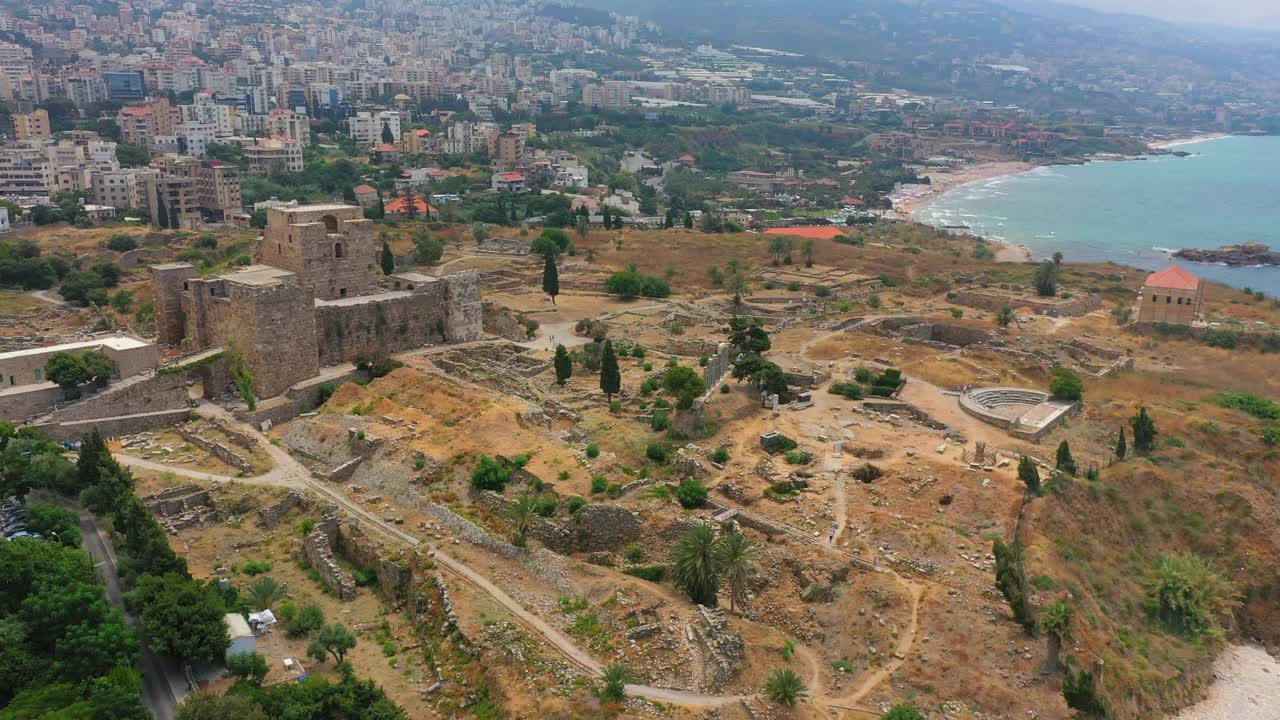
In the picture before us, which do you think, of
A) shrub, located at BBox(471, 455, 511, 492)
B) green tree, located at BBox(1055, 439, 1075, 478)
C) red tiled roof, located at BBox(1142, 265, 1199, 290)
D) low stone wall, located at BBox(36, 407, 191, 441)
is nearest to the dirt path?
low stone wall, located at BBox(36, 407, 191, 441)

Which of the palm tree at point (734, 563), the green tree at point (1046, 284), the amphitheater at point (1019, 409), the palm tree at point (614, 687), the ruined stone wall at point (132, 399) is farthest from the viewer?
the green tree at point (1046, 284)

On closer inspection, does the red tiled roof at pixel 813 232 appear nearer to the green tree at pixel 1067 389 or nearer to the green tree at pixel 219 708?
the green tree at pixel 1067 389

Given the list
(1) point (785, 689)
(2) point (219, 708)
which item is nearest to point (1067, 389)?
(1) point (785, 689)

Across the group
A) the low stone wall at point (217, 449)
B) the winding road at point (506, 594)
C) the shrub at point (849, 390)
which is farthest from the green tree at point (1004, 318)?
the low stone wall at point (217, 449)

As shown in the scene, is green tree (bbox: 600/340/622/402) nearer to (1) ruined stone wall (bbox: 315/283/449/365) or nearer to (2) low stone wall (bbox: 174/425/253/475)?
(1) ruined stone wall (bbox: 315/283/449/365)

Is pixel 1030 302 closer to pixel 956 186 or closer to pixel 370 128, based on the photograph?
pixel 370 128

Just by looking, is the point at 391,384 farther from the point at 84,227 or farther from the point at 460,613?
the point at 84,227

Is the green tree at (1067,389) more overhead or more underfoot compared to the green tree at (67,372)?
more underfoot
